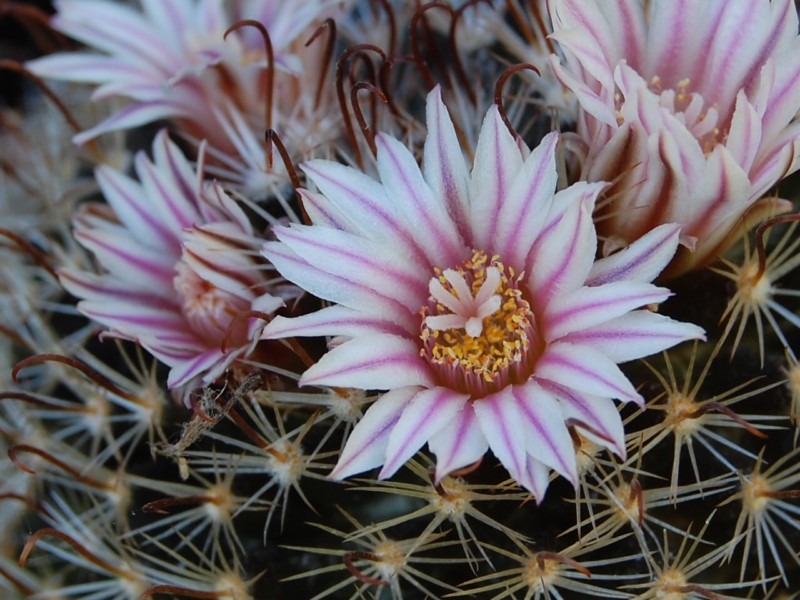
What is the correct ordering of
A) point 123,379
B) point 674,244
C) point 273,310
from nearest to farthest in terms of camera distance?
point 674,244 → point 273,310 → point 123,379

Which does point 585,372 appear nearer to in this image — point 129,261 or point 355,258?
point 355,258

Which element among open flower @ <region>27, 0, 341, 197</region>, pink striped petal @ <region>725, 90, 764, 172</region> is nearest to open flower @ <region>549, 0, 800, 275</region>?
pink striped petal @ <region>725, 90, 764, 172</region>

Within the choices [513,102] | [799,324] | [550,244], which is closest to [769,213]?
[799,324]

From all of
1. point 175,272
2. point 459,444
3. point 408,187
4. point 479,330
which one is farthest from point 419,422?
point 175,272

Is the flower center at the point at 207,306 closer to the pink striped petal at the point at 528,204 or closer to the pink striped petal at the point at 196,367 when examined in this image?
the pink striped petal at the point at 196,367

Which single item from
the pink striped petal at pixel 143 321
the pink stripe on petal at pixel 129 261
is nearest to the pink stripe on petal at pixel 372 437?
the pink striped petal at pixel 143 321

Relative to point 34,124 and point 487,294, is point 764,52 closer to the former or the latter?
point 487,294
